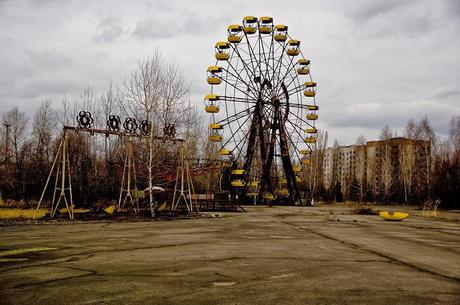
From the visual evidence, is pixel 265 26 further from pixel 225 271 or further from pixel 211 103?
pixel 225 271

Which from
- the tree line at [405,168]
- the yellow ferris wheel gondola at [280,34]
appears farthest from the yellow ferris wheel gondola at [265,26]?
the tree line at [405,168]

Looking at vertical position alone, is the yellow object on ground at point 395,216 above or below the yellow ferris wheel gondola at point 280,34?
below

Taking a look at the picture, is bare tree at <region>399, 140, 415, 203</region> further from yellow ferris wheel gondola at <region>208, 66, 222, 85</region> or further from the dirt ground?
the dirt ground

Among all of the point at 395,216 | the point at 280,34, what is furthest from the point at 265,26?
the point at 395,216

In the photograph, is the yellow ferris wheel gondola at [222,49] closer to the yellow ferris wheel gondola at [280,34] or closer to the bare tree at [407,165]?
the yellow ferris wheel gondola at [280,34]

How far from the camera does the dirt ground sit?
598cm

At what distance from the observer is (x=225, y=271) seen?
788 cm

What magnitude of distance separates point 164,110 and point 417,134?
5673 centimetres

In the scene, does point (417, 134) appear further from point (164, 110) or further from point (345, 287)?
point (345, 287)

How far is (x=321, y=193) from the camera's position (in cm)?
7156

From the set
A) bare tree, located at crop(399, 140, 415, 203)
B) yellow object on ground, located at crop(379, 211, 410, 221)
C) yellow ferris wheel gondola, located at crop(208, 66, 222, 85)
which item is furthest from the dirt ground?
bare tree, located at crop(399, 140, 415, 203)

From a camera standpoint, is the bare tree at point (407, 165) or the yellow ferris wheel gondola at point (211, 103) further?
the bare tree at point (407, 165)

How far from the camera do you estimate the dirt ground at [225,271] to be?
19.6 ft

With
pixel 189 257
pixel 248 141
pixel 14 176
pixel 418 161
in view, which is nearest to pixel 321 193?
pixel 418 161
